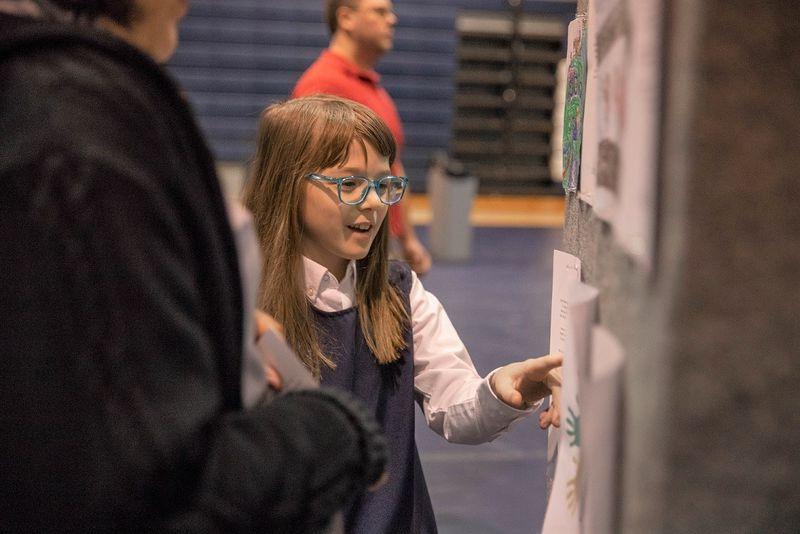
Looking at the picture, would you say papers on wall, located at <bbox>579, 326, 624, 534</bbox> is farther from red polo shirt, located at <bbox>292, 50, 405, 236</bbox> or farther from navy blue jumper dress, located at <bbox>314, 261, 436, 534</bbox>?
red polo shirt, located at <bbox>292, 50, 405, 236</bbox>

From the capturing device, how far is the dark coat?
688 millimetres

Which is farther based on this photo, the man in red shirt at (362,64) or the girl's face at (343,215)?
the man in red shirt at (362,64)

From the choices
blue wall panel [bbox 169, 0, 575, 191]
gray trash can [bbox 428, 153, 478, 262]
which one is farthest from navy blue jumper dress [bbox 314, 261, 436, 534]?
blue wall panel [bbox 169, 0, 575, 191]

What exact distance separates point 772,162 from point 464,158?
10002mm

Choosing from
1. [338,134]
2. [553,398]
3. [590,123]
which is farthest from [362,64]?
[590,123]

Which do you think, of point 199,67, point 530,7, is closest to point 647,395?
point 199,67

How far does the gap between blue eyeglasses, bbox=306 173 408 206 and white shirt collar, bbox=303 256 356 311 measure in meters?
0.12

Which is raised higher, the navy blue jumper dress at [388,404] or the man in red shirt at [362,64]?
the man in red shirt at [362,64]

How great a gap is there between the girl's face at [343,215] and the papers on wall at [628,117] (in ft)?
2.27

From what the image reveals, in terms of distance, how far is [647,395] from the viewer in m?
0.70

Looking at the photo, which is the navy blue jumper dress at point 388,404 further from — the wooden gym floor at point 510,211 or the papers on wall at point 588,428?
the wooden gym floor at point 510,211

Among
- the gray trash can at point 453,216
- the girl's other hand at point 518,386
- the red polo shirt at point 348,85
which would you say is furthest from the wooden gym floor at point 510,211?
the girl's other hand at point 518,386

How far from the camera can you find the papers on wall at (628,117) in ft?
2.24

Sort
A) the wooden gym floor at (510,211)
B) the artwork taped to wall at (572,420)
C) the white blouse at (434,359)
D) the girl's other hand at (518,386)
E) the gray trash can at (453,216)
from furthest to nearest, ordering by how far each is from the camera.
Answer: the wooden gym floor at (510,211) → the gray trash can at (453,216) → the white blouse at (434,359) → the girl's other hand at (518,386) → the artwork taped to wall at (572,420)
